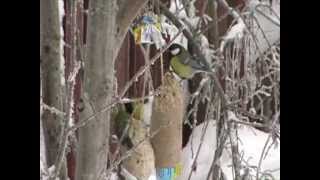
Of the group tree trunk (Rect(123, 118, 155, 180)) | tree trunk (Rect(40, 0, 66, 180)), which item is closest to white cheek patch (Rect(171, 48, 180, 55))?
tree trunk (Rect(123, 118, 155, 180))

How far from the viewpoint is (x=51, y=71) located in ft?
3.57

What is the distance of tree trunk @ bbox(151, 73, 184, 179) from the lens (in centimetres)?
158

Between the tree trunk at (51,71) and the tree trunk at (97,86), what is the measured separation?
0.13m

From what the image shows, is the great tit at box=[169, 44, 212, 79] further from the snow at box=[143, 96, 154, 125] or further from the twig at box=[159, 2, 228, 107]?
the snow at box=[143, 96, 154, 125]

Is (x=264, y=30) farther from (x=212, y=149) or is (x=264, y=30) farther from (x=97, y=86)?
(x=97, y=86)

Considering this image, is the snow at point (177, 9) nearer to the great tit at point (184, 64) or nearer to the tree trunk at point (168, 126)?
the great tit at point (184, 64)

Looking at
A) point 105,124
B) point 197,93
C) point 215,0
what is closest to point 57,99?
point 105,124

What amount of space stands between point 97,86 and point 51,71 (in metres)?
0.21

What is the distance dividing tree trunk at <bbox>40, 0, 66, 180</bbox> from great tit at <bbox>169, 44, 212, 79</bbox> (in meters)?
0.52

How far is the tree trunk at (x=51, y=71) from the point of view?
1055 millimetres

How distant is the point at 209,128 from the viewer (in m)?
1.68
